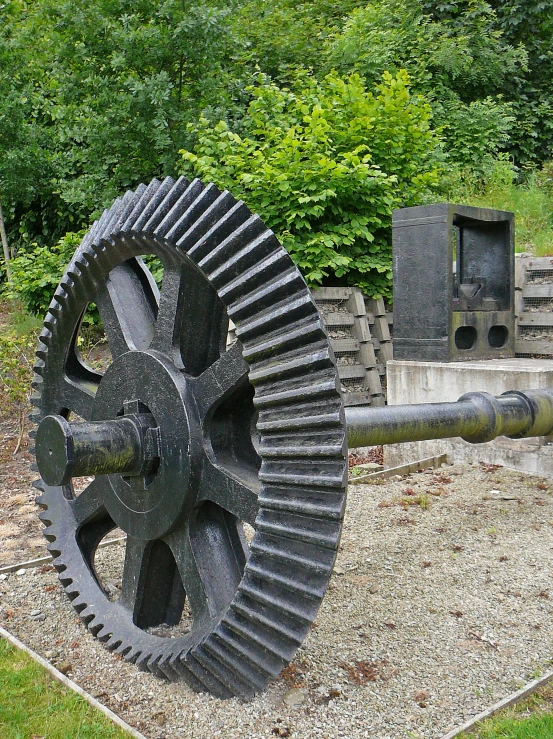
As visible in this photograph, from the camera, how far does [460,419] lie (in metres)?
3.29

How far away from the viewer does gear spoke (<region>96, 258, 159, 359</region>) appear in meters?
2.74

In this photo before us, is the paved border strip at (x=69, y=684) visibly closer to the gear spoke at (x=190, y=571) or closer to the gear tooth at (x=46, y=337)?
the gear spoke at (x=190, y=571)

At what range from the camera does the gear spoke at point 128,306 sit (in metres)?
2.74

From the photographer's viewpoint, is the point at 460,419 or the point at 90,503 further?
the point at 460,419

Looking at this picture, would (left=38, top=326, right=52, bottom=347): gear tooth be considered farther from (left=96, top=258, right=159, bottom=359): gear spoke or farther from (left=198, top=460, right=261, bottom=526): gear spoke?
(left=198, top=460, right=261, bottom=526): gear spoke

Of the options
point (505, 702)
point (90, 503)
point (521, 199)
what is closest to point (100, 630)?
point (90, 503)

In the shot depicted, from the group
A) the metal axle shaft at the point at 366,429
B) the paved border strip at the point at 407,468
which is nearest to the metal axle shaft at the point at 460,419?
the metal axle shaft at the point at 366,429

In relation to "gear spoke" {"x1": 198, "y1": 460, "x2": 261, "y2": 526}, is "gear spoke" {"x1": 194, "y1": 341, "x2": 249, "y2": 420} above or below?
above

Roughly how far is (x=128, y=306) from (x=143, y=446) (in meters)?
0.67

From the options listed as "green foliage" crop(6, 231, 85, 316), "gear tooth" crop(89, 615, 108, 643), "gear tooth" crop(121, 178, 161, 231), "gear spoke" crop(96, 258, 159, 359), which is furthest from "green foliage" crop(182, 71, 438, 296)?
"gear tooth" crop(89, 615, 108, 643)

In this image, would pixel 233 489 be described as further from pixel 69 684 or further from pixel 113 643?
pixel 69 684

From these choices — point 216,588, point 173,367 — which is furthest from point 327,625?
point 173,367

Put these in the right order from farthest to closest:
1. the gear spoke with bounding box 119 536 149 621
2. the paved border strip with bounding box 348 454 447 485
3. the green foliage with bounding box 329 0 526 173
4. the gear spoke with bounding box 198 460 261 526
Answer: the green foliage with bounding box 329 0 526 173
the paved border strip with bounding box 348 454 447 485
the gear spoke with bounding box 119 536 149 621
the gear spoke with bounding box 198 460 261 526

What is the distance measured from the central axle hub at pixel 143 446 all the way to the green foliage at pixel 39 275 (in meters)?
7.28
